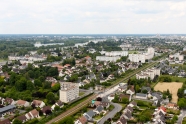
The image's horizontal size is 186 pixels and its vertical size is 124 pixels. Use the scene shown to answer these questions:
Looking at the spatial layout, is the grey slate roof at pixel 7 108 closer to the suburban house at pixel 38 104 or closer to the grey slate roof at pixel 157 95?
the suburban house at pixel 38 104

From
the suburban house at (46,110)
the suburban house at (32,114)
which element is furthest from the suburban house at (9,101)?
the suburban house at (46,110)

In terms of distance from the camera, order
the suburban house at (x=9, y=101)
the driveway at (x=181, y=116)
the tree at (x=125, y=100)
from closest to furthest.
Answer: the driveway at (x=181, y=116) < the suburban house at (x=9, y=101) < the tree at (x=125, y=100)

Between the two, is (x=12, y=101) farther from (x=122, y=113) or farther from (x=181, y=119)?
(x=181, y=119)

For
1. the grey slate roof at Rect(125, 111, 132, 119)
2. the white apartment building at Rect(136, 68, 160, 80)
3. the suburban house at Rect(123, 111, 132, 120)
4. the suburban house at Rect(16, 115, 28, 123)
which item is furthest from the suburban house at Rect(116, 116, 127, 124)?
the white apartment building at Rect(136, 68, 160, 80)

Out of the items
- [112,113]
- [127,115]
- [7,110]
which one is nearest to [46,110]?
[7,110]

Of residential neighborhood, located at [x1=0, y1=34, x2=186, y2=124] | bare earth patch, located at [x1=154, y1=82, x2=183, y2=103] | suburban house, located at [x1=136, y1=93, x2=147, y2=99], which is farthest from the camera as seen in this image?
bare earth patch, located at [x1=154, y1=82, x2=183, y2=103]

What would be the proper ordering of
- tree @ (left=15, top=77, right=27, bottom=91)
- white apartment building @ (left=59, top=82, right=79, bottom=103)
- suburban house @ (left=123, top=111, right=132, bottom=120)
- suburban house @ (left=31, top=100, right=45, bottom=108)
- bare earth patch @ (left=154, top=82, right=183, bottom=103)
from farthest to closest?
1. bare earth patch @ (left=154, top=82, right=183, bottom=103)
2. tree @ (left=15, top=77, right=27, bottom=91)
3. white apartment building @ (left=59, top=82, right=79, bottom=103)
4. suburban house @ (left=31, top=100, right=45, bottom=108)
5. suburban house @ (left=123, top=111, right=132, bottom=120)

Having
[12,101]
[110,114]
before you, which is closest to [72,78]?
[12,101]

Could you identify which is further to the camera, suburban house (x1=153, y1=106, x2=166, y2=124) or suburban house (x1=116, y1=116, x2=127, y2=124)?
suburban house (x1=153, y1=106, x2=166, y2=124)

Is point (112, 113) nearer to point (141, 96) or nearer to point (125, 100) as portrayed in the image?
point (125, 100)

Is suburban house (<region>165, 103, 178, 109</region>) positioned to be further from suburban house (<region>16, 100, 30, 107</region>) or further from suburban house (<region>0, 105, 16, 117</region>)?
suburban house (<region>0, 105, 16, 117</region>)

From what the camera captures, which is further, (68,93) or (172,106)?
(68,93)
